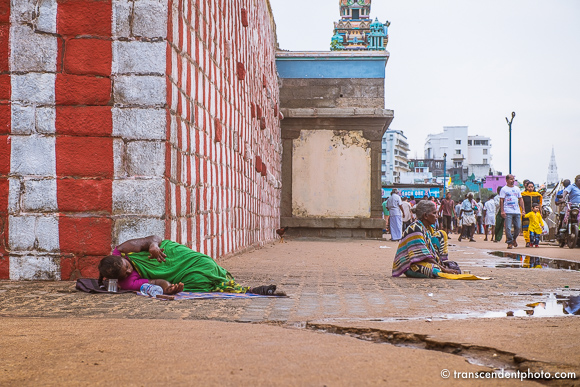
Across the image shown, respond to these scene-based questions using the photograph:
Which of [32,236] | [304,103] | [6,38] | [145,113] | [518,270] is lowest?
[518,270]

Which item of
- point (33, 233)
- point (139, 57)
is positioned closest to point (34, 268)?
point (33, 233)

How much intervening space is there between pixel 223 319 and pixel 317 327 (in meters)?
0.65

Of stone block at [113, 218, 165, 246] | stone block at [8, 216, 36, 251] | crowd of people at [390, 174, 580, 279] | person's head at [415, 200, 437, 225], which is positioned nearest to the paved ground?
stone block at [8, 216, 36, 251]

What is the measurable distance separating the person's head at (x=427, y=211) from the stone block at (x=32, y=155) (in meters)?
3.97

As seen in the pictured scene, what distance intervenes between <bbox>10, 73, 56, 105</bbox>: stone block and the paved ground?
1.88m

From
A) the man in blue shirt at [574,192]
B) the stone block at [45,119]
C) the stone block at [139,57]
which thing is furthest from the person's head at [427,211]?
the man in blue shirt at [574,192]

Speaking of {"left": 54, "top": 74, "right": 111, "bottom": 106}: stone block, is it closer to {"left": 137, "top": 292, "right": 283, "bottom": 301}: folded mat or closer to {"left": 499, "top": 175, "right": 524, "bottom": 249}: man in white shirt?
{"left": 137, "top": 292, "right": 283, "bottom": 301}: folded mat

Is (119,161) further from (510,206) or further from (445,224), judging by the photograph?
(445,224)

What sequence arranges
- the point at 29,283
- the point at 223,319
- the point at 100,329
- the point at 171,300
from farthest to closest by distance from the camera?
the point at 29,283 < the point at 171,300 < the point at 223,319 < the point at 100,329

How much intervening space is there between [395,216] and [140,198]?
612 inches

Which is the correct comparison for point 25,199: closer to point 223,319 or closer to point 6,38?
point 6,38

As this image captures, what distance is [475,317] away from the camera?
438cm

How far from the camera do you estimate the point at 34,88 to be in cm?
653

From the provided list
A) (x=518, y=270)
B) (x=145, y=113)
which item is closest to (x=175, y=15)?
(x=145, y=113)
